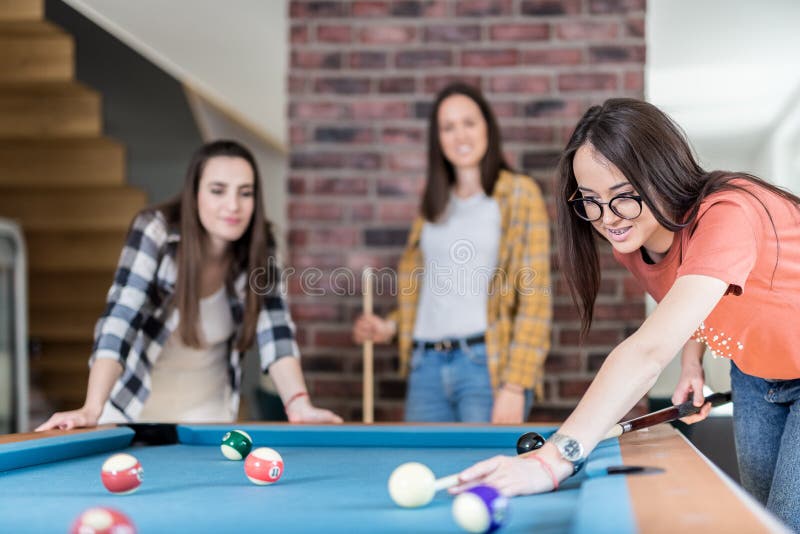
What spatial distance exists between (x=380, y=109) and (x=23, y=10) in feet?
5.51

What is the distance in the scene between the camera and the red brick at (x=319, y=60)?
10.5 ft

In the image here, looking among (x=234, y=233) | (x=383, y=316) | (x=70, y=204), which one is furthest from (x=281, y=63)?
(x=234, y=233)

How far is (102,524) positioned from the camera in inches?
37.1

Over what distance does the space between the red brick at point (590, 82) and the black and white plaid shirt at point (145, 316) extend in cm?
134

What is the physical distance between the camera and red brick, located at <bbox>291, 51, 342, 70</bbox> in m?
3.21

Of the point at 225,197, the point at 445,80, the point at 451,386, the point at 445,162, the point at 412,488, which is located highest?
the point at 445,80

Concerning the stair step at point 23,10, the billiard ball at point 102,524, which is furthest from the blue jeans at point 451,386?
the stair step at point 23,10

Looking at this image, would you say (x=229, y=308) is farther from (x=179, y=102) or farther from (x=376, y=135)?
A: (x=179, y=102)

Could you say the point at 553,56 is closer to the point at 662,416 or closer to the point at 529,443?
the point at 662,416

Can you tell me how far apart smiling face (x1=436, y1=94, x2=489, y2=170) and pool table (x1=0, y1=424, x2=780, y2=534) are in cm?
109

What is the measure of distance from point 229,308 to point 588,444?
1.48m

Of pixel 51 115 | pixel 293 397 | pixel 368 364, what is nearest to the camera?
pixel 293 397

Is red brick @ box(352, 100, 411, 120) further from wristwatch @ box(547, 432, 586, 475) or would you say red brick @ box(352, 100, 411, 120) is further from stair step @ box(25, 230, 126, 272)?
stair step @ box(25, 230, 126, 272)

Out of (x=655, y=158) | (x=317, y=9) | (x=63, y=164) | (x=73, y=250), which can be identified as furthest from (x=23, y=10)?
(x=655, y=158)
